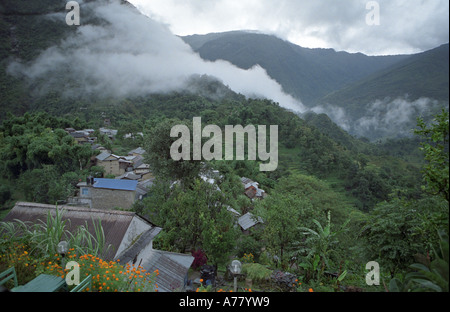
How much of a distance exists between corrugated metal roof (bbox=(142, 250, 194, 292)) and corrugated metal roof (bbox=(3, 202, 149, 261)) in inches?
53.0

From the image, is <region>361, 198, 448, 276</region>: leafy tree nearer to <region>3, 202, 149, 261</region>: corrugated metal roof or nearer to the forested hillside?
the forested hillside

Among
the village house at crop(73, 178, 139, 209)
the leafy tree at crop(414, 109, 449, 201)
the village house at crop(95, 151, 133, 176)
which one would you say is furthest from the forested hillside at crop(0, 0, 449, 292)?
the village house at crop(73, 178, 139, 209)

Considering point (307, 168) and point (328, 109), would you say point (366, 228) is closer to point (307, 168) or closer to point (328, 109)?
point (307, 168)

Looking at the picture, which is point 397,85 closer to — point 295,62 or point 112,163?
point 295,62

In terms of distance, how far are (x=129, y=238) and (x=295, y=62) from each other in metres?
191

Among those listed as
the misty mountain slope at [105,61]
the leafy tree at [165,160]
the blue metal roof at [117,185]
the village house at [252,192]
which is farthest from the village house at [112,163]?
the misty mountain slope at [105,61]

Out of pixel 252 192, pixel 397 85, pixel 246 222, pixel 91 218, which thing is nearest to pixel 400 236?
pixel 91 218

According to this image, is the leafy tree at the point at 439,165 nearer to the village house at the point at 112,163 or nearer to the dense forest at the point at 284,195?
the dense forest at the point at 284,195

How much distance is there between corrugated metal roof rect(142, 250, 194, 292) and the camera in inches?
280

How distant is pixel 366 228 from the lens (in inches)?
250

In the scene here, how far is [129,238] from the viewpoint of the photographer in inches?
307

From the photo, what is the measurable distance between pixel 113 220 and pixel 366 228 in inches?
294
